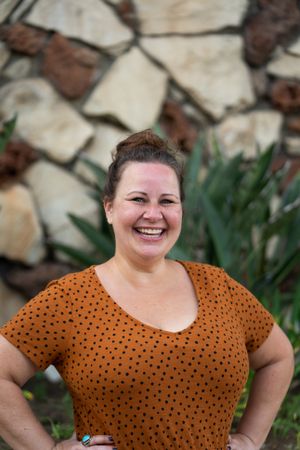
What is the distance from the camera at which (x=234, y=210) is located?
11.0 feet

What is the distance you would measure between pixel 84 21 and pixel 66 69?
0.25 metres

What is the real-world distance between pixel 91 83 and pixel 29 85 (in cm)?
31

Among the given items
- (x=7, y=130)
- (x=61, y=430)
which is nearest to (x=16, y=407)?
(x=61, y=430)

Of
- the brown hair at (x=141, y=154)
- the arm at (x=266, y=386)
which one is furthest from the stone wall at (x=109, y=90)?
the arm at (x=266, y=386)

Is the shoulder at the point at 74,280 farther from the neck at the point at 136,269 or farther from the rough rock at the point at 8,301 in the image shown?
the rough rock at the point at 8,301

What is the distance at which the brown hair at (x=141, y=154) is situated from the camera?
6.08 feet

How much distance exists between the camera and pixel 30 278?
11.0 ft

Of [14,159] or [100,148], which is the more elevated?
[14,159]

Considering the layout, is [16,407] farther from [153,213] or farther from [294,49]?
[294,49]

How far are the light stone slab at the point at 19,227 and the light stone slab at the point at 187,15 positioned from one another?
3.42 feet

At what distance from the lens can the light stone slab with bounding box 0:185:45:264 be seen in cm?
327

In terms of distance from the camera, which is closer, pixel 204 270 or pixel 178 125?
pixel 204 270

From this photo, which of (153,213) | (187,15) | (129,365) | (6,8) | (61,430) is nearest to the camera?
(129,365)

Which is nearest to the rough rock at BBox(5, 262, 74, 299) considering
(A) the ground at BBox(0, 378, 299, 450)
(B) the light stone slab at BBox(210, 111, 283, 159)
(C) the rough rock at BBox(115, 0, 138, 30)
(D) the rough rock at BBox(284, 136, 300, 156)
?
(A) the ground at BBox(0, 378, 299, 450)
